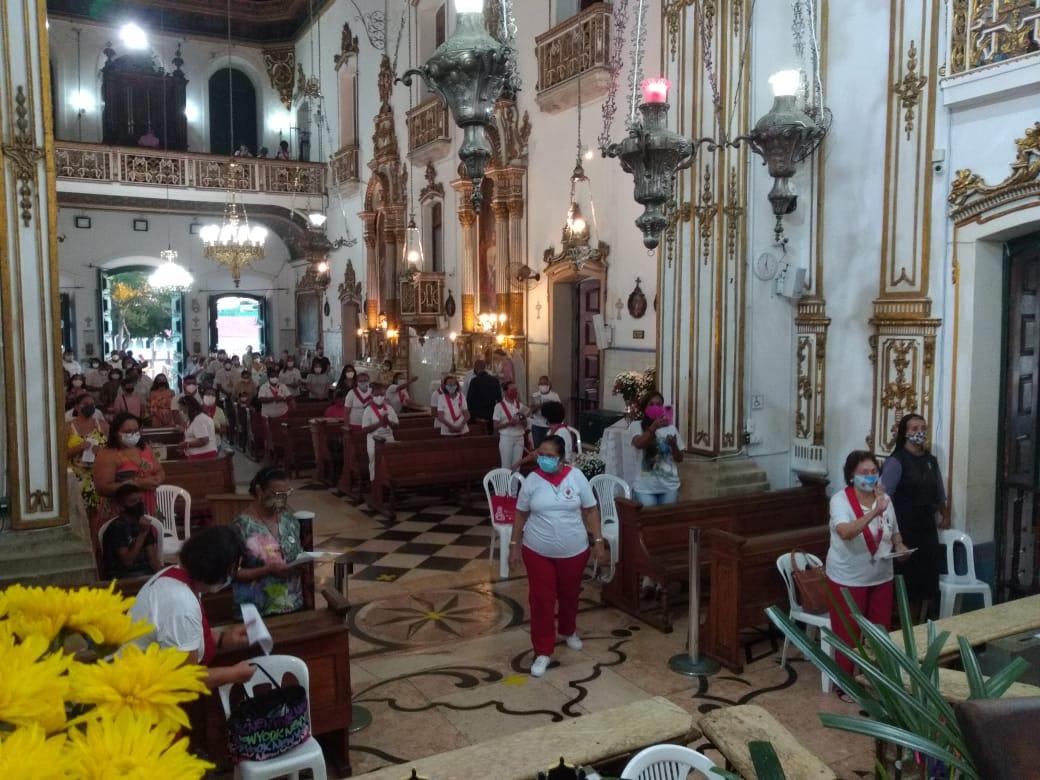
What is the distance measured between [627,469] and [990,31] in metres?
4.68

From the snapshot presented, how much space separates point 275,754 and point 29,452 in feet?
8.45

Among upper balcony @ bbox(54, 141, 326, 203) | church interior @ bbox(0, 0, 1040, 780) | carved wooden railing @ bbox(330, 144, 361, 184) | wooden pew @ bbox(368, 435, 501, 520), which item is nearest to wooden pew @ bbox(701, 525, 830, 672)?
church interior @ bbox(0, 0, 1040, 780)

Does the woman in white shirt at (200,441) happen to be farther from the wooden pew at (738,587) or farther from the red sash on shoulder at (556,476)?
the wooden pew at (738,587)

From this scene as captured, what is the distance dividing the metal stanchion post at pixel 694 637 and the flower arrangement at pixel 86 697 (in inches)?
180

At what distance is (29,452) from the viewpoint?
4.94 meters

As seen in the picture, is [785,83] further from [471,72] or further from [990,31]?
[471,72]

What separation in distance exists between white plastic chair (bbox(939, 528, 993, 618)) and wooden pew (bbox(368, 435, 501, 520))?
550 centimetres

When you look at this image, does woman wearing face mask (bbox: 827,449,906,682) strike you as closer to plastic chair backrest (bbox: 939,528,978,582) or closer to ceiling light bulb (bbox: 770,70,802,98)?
plastic chair backrest (bbox: 939,528,978,582)

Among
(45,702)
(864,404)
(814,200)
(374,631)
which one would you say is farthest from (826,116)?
(45,702)

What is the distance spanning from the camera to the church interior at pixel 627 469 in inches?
112

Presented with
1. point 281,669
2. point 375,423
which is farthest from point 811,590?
point 375,423

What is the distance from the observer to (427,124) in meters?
16.0

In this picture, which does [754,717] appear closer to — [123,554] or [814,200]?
[123,554]

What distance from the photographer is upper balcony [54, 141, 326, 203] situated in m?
18.9
